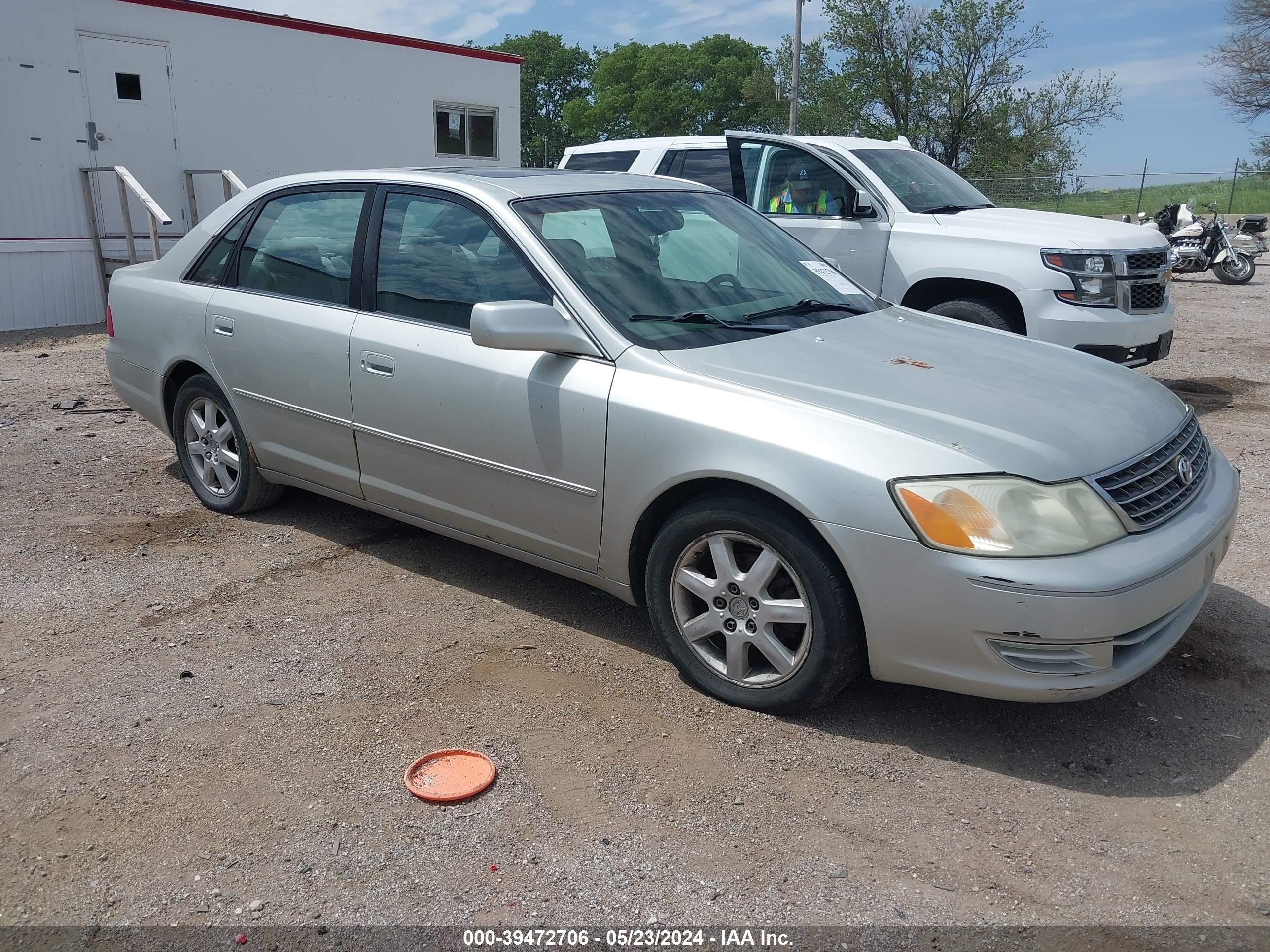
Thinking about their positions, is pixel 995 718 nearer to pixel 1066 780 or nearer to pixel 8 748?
pixel 1066 780

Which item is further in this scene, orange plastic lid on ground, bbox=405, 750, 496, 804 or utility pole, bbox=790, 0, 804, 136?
utility pole, bbox=790, 0, 804, 136

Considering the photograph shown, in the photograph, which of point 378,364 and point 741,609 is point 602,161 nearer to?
point 378,364

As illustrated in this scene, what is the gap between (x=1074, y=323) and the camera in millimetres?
6879

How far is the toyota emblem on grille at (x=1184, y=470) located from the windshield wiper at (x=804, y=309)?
1402 mm

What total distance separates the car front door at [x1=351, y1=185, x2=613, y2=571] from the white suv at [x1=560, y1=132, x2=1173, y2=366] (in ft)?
13.6

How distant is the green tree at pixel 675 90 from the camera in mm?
80688

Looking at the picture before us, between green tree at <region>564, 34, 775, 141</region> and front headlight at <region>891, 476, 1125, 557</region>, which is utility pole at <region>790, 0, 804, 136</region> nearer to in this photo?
front headlight at <region>891, 476, 1125, 557</region>

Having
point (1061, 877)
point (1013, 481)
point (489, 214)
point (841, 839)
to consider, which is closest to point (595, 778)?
point (841, 839)

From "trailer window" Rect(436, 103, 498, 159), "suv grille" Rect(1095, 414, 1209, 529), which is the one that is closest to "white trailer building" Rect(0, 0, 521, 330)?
"trailer window" Rect(436, 103, 498, 159)

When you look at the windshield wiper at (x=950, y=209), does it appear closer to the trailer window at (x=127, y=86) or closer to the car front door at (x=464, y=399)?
the car front door at (x=464, y=399)

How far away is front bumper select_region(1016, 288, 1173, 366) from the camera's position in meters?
6.88

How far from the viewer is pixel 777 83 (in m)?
44.1

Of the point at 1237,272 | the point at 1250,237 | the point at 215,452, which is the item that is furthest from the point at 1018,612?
the point at 1250,237

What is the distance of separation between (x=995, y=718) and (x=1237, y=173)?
117ft
